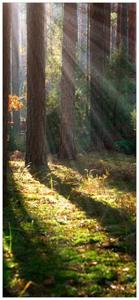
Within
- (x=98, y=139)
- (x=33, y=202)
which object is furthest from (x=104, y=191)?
(x=98, y=139)

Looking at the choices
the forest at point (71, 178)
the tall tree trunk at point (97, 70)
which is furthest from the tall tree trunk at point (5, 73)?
the tall tree trunk at point (97, 70)

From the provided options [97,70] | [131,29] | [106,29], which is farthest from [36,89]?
[131,29]

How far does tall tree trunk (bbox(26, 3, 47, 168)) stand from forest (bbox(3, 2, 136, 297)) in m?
0.03

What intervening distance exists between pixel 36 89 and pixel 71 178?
325 centimetres

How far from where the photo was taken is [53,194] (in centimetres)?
956

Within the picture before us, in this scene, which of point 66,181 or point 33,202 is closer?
point 33,202

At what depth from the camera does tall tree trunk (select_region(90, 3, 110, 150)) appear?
754 inches

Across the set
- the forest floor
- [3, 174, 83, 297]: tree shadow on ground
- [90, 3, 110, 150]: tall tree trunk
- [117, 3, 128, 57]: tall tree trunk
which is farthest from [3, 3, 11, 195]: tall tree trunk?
[117, 3, 128, 57]: tall tree trunk

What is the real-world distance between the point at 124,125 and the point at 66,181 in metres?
8.76

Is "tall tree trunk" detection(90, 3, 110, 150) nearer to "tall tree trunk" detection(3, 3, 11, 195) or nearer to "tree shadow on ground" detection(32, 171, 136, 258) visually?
"tree shadow on ground" detection(32, 171, 136, 258)

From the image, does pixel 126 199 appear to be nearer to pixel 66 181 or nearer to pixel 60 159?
pixel 66 181

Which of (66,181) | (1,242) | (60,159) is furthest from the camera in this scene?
(60,159)

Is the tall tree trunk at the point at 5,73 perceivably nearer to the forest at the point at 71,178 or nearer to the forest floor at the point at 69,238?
the forest at the point at 71,178

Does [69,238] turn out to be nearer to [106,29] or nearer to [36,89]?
[36,89]
